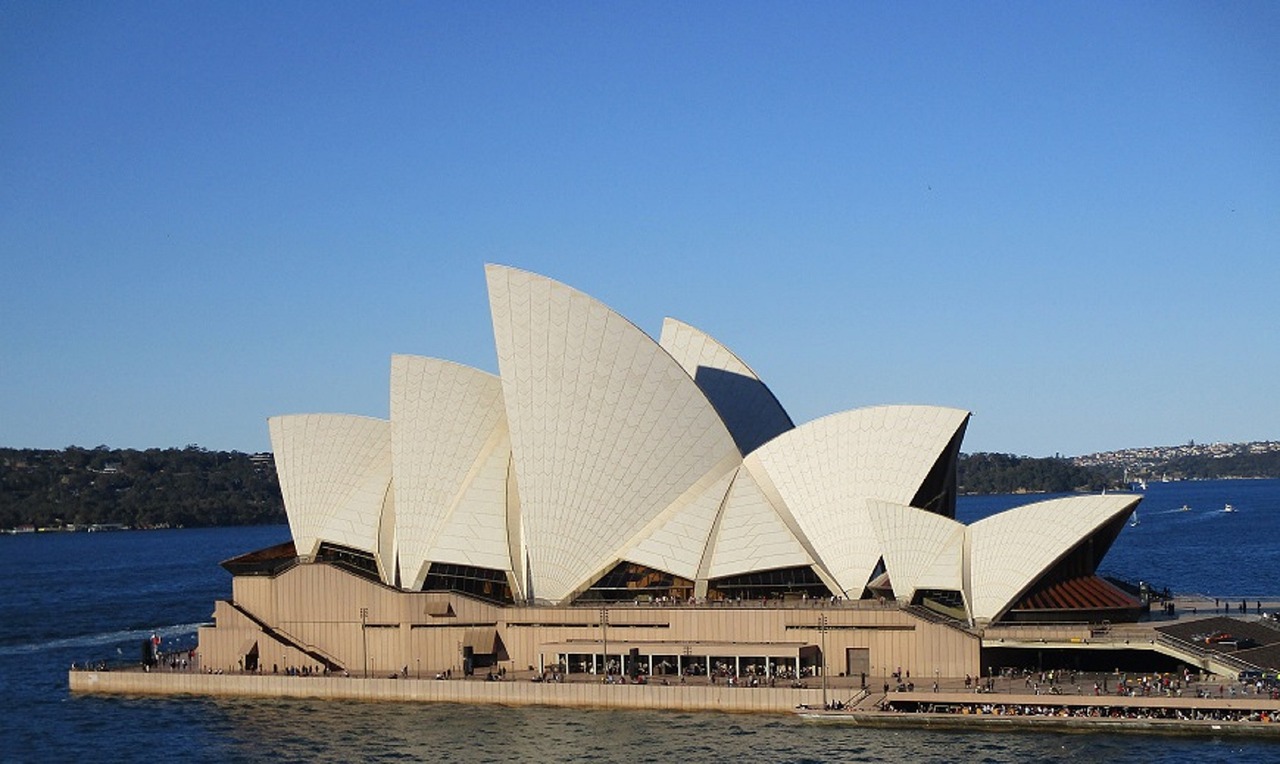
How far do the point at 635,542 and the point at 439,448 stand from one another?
9063 millimetres

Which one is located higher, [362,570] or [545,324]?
[545,324]

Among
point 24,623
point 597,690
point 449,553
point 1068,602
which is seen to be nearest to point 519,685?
point 597,690

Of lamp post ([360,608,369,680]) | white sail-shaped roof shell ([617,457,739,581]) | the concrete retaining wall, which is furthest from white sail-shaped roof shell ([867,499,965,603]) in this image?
lamp post ([360,608,369,680])

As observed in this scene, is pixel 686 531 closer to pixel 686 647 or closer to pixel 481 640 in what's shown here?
pixel 686 647

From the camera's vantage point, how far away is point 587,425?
58844 millimetres

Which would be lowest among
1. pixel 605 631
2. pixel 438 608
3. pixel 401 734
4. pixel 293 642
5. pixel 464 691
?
pixel 401 734

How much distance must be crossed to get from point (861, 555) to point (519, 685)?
13422 mm

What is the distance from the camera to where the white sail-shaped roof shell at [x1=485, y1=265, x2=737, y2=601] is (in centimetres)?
5828

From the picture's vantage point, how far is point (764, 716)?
50.8 m

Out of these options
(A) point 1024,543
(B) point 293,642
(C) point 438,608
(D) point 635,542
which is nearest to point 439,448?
(C) point 438,608

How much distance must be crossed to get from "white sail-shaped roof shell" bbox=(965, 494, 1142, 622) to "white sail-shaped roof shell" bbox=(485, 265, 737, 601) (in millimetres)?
10289

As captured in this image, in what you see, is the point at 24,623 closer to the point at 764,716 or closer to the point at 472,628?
the point at 472,628

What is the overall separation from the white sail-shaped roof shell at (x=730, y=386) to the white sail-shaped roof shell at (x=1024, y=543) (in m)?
14.2

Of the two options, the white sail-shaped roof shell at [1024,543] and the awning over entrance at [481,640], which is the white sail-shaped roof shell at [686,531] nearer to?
the awning over entrance at [481,640]
